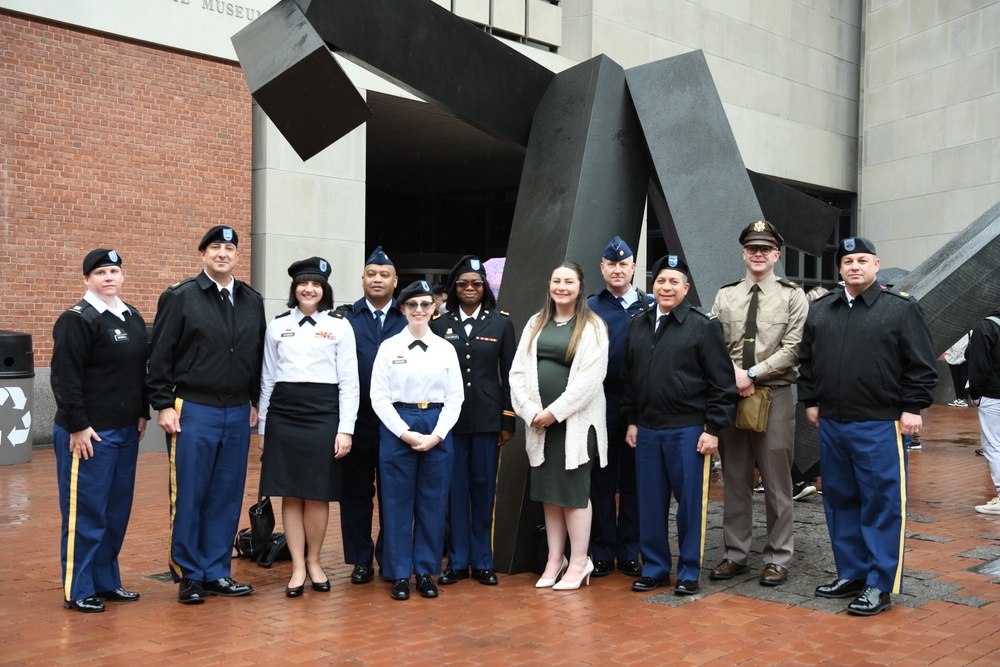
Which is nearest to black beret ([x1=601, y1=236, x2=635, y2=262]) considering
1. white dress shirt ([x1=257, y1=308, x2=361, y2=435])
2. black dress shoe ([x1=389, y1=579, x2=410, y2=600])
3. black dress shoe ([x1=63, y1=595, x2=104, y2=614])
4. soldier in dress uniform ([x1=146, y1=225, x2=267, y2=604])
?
white dress shirt ([x1=257, y1=308, x2=361, y2=435])

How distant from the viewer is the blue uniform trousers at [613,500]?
19.7 feet

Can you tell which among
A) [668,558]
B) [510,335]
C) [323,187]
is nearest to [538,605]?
[668,558]

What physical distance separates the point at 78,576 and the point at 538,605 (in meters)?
2.35

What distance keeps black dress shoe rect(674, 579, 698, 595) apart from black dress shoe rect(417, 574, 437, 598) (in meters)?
1.31

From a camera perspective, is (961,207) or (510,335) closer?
(510,335)

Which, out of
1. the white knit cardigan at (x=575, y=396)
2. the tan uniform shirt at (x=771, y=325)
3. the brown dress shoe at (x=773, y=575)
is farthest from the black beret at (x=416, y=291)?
the brown dress shoe at (x=773, y=575)

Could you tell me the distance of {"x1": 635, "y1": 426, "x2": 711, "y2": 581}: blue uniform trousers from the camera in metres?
5.48

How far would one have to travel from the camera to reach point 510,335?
5.89 m

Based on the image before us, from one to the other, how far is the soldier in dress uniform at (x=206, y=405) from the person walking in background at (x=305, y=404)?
6.2 inches

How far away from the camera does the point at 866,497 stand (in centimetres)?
518

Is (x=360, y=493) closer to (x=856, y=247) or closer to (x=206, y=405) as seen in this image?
(x=206, y=405)

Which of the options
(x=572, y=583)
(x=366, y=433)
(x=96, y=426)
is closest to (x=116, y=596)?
(x=96, y=426)

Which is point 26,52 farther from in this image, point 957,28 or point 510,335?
point 957,28

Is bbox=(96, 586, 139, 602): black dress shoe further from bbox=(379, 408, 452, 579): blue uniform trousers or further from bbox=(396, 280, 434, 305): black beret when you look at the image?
bbox=(396, 280, 434, 305): black beret
